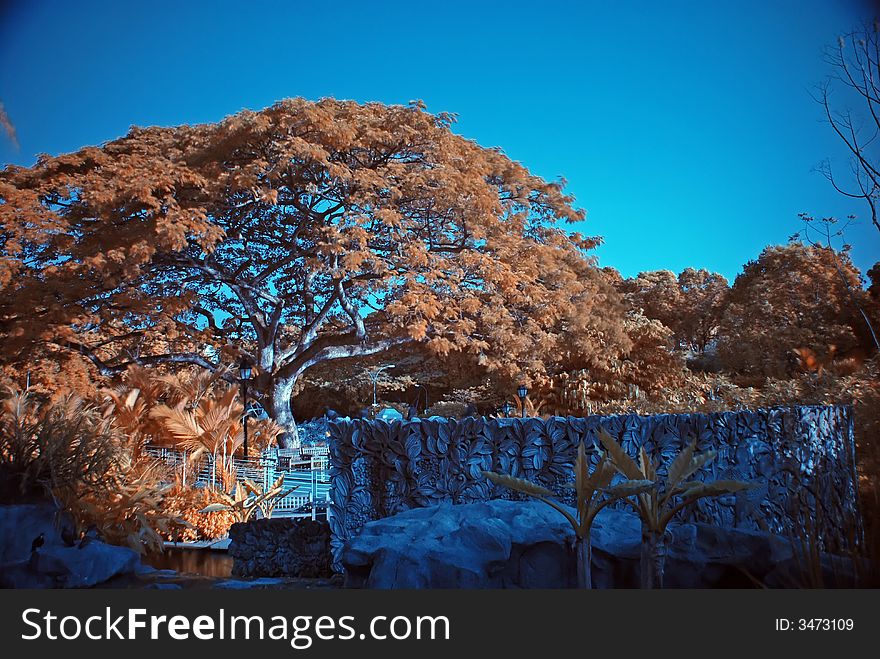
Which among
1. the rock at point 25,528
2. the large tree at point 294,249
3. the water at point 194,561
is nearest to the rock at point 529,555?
the rock at point 25,528

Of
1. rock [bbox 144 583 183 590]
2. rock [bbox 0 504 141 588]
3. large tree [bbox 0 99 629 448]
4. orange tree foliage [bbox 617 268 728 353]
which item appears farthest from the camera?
orange tree foliage [bbox 617 268 728 353]

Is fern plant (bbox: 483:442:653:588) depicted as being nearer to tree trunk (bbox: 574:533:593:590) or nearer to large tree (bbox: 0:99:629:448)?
tree trunk (bbox: 574:533:593:590)

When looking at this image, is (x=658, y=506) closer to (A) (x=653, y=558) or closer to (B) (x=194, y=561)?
(A) (x=653, y=558)

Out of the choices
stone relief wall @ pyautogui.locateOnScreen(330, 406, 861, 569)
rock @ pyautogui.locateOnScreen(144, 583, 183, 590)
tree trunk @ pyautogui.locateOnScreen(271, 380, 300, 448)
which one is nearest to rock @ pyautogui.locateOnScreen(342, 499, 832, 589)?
stone relief wall @ pyautogui.locateOnScreen(330, 406, 861, 569)

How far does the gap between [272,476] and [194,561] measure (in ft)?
5.72

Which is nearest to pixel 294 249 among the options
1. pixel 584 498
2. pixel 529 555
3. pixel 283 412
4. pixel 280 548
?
pixel 283 412

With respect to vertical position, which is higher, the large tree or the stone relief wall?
the large tree

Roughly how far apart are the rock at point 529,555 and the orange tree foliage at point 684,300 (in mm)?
8768

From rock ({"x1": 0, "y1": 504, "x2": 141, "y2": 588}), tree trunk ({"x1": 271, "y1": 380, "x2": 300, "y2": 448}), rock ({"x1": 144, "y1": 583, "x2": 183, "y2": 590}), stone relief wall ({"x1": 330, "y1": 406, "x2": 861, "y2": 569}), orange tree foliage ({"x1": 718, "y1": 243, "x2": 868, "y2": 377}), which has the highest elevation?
orange tree foliage ({"x1": 718, "y1": 243, "x2": 868, "y2": 377})

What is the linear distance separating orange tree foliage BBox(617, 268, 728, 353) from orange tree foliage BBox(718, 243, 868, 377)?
1952mm

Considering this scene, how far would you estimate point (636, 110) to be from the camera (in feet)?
16.6

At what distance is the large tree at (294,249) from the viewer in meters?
7.14

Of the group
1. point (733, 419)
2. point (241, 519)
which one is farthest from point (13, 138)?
point (733, 419)

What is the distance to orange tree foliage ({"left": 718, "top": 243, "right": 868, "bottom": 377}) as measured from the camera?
760cm
